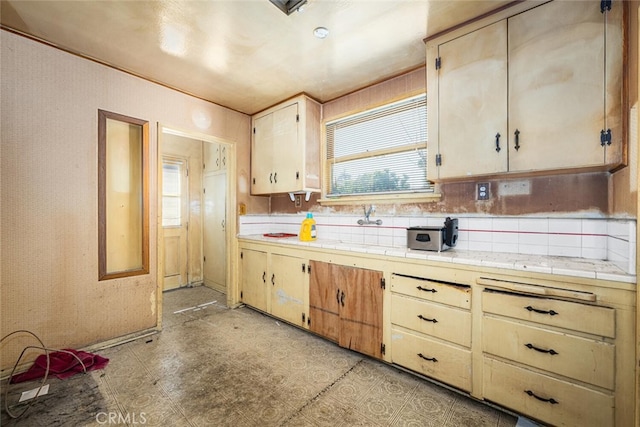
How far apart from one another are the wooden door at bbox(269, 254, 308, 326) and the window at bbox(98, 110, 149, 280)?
140 centimetres

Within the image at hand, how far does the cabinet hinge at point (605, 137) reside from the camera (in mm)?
1503

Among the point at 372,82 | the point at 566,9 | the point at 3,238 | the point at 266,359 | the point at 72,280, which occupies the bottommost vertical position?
the point at 266,359

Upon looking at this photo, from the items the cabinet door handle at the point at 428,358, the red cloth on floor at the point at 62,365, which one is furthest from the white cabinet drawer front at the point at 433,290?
the red cloth on floor at the point at 62,365

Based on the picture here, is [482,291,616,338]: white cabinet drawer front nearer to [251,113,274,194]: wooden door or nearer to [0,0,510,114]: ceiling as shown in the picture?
[0,0,510,114]: ceiling

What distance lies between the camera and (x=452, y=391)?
186 centimetres

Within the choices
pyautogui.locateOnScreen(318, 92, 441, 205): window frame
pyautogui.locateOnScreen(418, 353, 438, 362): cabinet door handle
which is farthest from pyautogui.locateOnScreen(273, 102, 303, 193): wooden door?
pyautogui.locateOnScreen(418, 353, 438, 362): cabinet door handle

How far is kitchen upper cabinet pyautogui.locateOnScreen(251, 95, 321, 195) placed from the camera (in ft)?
10.3

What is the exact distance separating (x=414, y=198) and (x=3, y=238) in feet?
11.4

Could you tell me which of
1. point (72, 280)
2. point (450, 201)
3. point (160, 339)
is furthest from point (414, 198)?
point (72, 280)

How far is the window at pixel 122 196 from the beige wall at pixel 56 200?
0.20 feet

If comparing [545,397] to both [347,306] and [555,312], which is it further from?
[347,306]

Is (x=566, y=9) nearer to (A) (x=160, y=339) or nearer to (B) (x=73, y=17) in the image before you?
(B) (x=73, y=17)

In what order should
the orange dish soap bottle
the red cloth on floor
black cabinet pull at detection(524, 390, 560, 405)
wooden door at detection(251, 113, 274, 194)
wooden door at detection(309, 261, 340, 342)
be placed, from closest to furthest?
black cabinet pull at detection(524, 390, 560, 405) < the red cloth on floor < wooden door at detection(309, 261, 340, 342) < the orange dish soap bottle < wooden door at detection(251, 113, 274, 194)

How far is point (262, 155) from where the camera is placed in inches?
143
